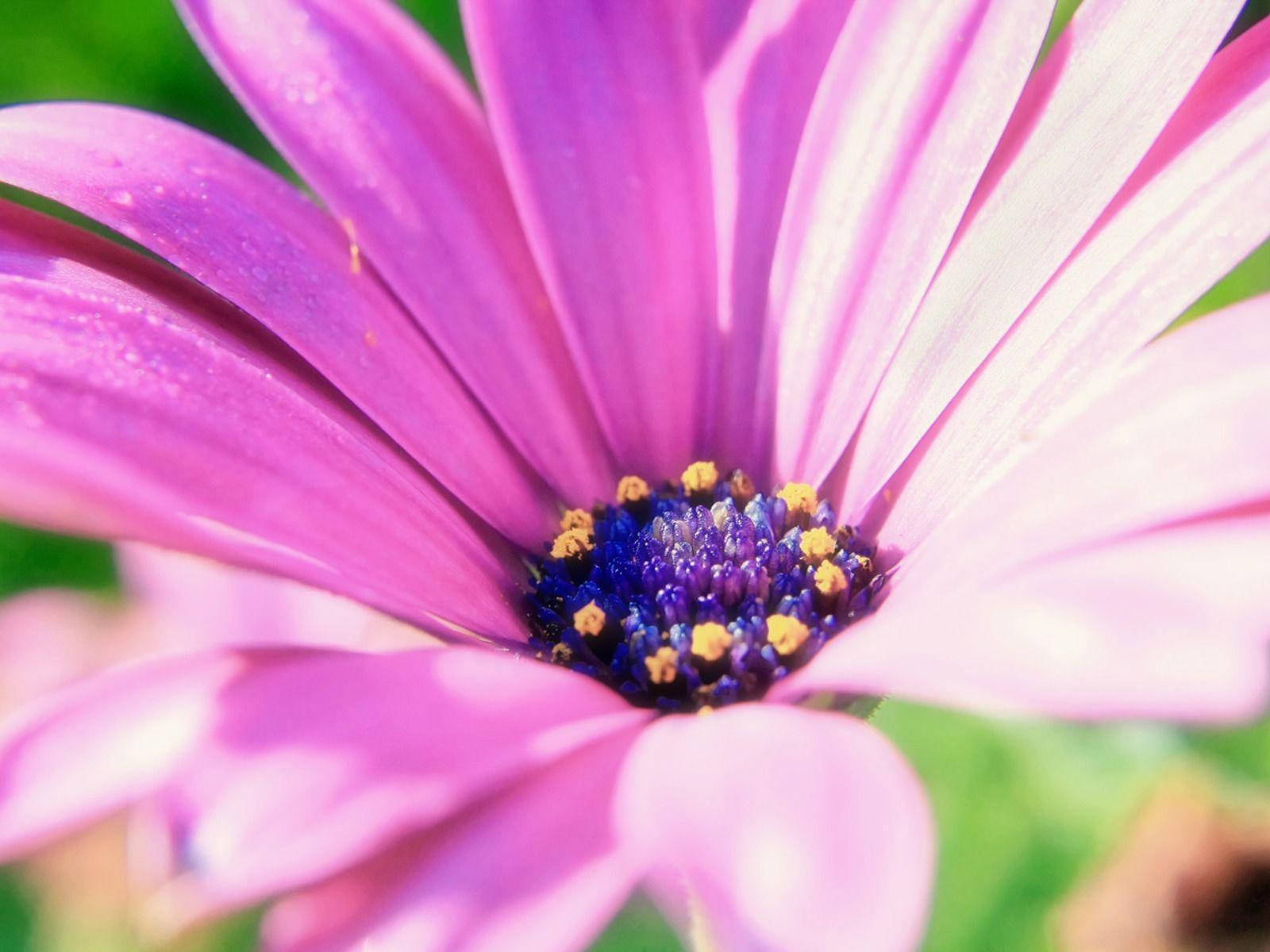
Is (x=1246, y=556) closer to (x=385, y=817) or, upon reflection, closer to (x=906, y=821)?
(x=906, y=821)

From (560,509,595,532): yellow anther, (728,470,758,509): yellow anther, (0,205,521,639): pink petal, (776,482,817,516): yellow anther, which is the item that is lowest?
(776,482,817,516): yellow anther

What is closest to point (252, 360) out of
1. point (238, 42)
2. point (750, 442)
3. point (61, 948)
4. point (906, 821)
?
point (238, 42)

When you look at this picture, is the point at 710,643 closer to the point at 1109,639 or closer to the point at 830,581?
the point at 830,581

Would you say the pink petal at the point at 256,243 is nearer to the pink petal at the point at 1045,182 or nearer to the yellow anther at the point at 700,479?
the yellow anther at the point at 700,479

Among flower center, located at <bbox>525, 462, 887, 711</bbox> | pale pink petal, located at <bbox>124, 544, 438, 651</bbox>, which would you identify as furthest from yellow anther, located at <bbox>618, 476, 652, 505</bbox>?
pale pink petal, located at <bbox>124, 544, 438, 651</bbox>

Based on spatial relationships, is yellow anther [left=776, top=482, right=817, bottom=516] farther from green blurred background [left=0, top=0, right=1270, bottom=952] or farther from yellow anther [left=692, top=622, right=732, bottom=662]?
green blurred background [left=0, top=0, right=1270, bottom=952]

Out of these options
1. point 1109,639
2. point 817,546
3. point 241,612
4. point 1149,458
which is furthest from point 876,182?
point 241,612

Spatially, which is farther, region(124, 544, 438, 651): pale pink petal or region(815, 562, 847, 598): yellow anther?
region(124, 544, 438, 651): pale pink petal
